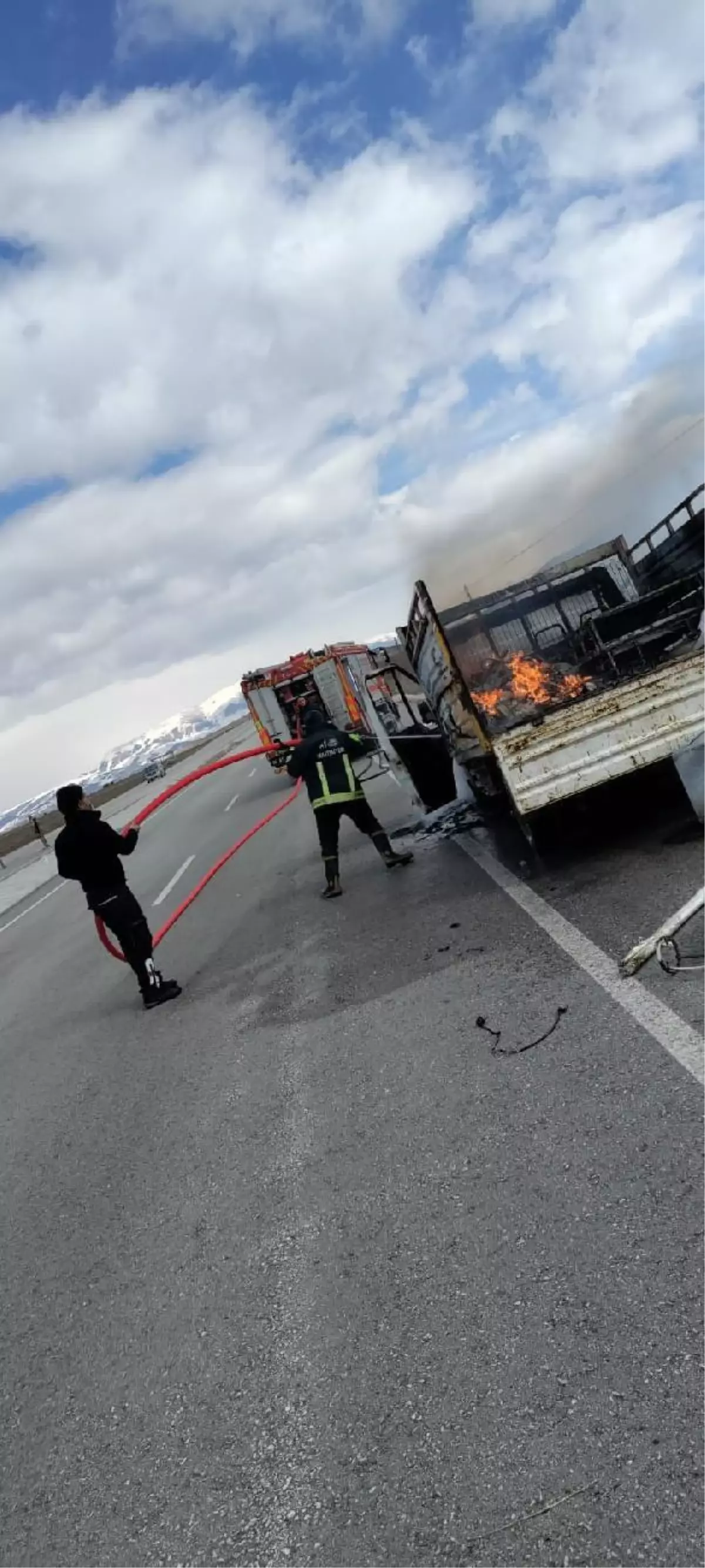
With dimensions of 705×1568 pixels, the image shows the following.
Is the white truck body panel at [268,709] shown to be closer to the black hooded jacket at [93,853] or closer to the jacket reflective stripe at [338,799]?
the jacket reflective stripe at [338,799]

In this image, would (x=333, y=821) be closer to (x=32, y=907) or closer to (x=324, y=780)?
(x=324, y=780)

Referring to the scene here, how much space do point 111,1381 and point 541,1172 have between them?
1.57 meters

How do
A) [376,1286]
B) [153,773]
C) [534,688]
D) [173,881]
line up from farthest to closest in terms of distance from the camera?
[153,773] < [173,881] < [534,688] < [376,1286]

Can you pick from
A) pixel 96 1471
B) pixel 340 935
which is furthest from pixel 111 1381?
pixel 340 935

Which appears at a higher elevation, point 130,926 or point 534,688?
point 534,688

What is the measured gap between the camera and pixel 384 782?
1511 centimetres

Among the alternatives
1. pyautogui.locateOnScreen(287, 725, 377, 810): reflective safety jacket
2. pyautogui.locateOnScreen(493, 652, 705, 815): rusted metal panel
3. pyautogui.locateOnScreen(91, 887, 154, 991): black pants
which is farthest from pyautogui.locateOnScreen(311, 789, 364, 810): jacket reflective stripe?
pyautogui.locateOnScreen(493, 652, 705, 815): rusted metal panel

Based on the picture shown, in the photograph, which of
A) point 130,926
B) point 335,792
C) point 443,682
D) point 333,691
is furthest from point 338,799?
point 333,691

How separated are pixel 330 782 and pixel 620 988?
13.4ft

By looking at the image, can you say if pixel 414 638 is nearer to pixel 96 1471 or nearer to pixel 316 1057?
pixel 316 1057

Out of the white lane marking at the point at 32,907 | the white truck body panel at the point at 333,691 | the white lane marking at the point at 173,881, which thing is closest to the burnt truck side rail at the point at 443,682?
A: the white lane marking at the point at 173,881

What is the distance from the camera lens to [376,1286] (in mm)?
2756

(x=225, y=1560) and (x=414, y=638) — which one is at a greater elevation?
(x=414, y=638)

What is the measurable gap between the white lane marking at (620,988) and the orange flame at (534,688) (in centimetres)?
232
